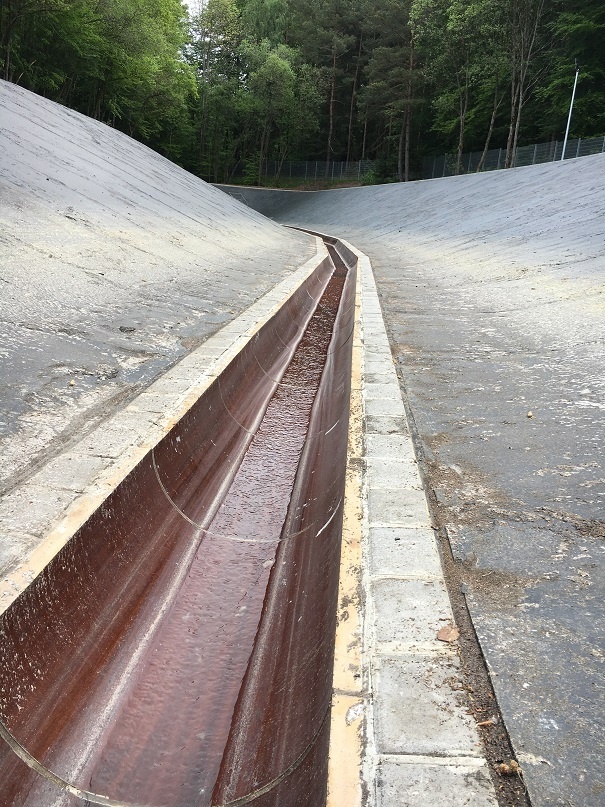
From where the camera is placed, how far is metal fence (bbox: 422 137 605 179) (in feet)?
99.9

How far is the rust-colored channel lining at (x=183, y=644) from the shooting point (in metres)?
2.18

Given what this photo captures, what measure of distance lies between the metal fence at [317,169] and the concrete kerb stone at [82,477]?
51.0m

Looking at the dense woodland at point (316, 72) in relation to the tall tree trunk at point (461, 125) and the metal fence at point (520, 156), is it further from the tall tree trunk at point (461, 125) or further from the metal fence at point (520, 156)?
the metal fence at point (520, 156)

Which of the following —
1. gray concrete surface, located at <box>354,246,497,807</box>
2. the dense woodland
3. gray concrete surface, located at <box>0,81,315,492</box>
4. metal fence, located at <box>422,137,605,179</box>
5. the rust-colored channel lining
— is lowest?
the rust-colored channel lining

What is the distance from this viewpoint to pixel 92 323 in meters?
6.18

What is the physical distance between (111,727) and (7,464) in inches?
55.8

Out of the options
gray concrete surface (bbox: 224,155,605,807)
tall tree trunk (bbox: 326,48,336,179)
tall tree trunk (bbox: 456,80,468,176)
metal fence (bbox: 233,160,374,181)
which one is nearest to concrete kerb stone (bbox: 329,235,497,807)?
gray concrete surface (bbox: 224,155,605,807)

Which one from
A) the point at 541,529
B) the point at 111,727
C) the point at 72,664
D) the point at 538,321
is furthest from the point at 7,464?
the point at 538,321

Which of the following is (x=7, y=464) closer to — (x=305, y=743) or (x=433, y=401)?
(x=305, y=743)

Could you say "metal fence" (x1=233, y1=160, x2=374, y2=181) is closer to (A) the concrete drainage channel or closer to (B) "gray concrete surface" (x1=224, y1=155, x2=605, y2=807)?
(B) "gray concrete surface" (x1=224, y1=155, x2=605, y2=807)

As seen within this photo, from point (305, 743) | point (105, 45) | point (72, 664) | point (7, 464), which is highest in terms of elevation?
point (105, 45)

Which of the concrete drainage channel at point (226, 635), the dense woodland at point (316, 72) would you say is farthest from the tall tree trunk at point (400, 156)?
the concrete drainage channel at point (226, 635)

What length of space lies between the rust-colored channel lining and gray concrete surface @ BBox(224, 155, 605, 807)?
0.56 meters

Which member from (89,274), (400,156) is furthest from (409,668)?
(400,156)
